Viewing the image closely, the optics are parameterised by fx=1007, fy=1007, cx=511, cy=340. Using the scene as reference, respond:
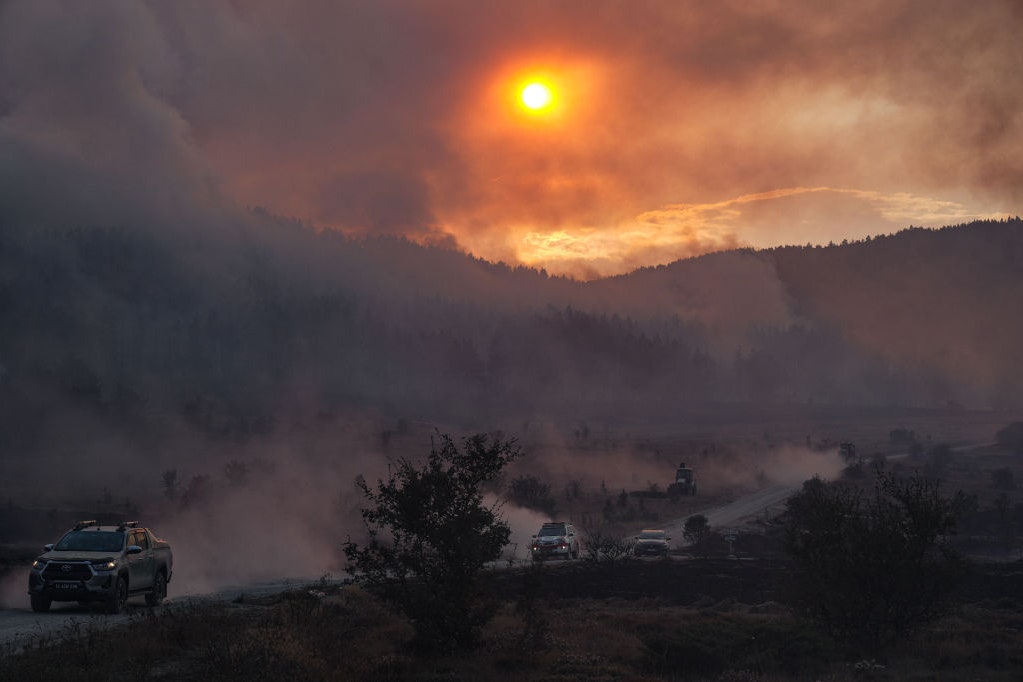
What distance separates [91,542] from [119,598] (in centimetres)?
171

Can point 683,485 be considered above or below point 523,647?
above

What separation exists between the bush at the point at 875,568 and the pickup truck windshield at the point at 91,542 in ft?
64.3

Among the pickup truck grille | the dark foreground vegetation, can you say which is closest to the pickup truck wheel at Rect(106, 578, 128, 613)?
the dark foreground vegetation

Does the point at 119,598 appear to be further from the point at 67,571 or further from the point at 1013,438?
the point at 1013,438

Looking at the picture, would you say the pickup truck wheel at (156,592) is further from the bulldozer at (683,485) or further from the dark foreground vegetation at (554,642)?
the bulldozer at (683,485)

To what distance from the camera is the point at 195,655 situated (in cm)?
2006

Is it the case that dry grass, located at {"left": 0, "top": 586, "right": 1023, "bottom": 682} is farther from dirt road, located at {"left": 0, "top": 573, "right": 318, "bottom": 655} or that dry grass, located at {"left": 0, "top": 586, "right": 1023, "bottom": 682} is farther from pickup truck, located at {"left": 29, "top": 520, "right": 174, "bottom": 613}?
pickup truck, located at {"left": 29, "top": 520, "right": 174, "bottom": 613}

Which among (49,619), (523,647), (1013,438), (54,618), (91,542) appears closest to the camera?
(523,647)

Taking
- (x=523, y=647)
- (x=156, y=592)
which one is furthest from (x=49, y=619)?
(x=523, y=647)

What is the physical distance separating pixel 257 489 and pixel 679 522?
1410 inches

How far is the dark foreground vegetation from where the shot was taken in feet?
60.6

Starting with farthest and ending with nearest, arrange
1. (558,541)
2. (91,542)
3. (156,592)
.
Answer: (558,541)
(156,592)
(91,542)

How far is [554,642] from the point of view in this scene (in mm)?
25625

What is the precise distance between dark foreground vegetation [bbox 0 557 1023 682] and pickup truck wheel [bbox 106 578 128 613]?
649 mm
